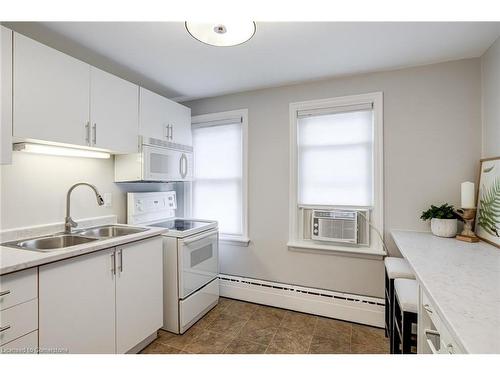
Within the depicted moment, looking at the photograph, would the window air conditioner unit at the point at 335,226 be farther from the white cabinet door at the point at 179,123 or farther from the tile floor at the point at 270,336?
the white cabinet door at the point at 179,123

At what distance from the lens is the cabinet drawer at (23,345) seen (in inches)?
42.5

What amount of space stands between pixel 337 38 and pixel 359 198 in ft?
4.51

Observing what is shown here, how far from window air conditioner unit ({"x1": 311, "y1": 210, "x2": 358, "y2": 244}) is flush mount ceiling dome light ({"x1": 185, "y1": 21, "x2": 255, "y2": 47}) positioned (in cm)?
165

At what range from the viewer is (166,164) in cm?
244

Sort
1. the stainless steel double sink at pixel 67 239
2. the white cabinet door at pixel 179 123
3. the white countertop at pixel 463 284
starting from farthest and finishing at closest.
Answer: the white cabinet door at pixel 179 123 < the stainless steel double sink at pixel 67 239 < the white countertop at pixel 463 284

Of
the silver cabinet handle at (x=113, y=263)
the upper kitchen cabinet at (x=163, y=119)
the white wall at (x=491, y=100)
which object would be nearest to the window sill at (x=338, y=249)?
the white wall at (x=491, y=100)

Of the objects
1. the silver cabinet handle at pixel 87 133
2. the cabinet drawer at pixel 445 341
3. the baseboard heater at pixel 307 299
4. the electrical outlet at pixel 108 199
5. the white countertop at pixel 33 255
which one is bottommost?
the baseboard heater at pixel 307 299

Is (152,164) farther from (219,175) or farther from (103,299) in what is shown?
(103,299)

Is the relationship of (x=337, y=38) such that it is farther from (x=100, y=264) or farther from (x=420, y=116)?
(x=100, y=264)

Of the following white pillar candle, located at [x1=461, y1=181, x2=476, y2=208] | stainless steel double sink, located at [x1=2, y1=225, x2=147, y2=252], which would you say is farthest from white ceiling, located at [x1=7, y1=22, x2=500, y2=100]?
stainless steel double sink, located at [x1=2, y1=225, x2=147, y2=252]

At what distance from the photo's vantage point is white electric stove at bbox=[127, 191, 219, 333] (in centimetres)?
206

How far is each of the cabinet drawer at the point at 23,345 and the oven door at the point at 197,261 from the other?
100 centimetres

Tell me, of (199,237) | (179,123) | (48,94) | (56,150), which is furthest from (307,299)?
(48,94)

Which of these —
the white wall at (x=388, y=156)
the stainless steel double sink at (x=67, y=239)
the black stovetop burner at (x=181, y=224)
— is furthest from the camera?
the black stovetop burner at (x=181, y=224)
